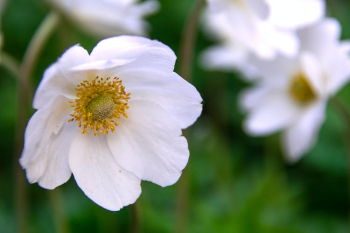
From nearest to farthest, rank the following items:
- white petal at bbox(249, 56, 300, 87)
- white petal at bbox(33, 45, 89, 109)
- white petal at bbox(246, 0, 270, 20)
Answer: white petal at bbox(33, 45, 89, 109), white petal at bbox(246, 0, 270, 20), white petal at bbox(249, 56, 300, 87)

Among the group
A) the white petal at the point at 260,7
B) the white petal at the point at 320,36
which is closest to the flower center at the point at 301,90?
the white petal at the point at 320,36

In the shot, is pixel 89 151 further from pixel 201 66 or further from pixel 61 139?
pixel 201 66

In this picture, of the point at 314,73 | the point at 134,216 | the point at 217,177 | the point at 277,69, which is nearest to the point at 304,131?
the point at 314,73

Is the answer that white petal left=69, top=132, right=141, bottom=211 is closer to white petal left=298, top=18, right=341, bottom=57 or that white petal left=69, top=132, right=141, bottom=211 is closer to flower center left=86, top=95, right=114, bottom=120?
flower center left=86, top=95, right=114, bottom=120

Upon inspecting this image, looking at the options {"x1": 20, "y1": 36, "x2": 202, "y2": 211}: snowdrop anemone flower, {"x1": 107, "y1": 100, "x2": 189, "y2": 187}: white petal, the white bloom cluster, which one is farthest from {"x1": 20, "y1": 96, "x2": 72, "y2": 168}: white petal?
the white bloom cluster

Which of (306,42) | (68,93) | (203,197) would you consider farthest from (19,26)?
(68,93)

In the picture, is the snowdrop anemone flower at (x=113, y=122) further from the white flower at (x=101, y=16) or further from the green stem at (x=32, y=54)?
the white flower at (x=101, y=16)
